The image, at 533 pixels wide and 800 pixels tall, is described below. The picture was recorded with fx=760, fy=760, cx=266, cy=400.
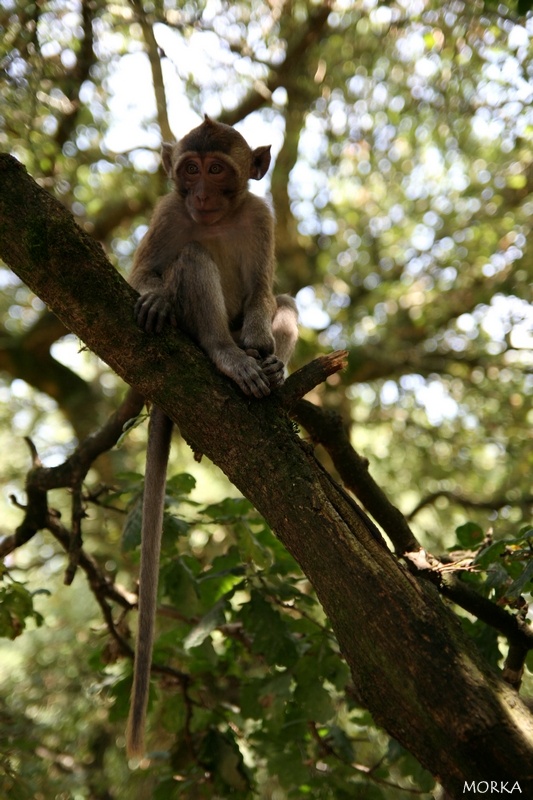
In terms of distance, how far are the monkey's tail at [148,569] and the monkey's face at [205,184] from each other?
1696 millimetres

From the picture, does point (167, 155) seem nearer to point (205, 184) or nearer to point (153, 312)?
point (205, 184)

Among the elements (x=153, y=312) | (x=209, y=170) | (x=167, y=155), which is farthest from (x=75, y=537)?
(x=167, y=155)

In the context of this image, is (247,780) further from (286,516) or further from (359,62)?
(359,62)

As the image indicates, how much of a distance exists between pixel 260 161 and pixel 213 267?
1.48 meters

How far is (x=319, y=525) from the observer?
3037mm

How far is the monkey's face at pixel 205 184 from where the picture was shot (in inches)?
210

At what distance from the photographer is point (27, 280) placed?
346 centimetres

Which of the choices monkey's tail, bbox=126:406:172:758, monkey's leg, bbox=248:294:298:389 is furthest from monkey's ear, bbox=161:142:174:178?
monkey's tail, bbox=126:406:172:758

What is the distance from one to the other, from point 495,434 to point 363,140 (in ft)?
14.3

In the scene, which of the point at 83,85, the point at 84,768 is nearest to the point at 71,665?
the point at 84,768

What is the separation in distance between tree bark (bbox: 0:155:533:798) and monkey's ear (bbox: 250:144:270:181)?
2.67 metres

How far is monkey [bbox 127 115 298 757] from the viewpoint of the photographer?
435 cm

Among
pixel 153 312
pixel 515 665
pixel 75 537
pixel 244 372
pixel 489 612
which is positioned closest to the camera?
pixel 515 665

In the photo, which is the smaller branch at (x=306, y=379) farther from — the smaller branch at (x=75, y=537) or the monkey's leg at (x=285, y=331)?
the smaller branch at (x=75, y=537)
